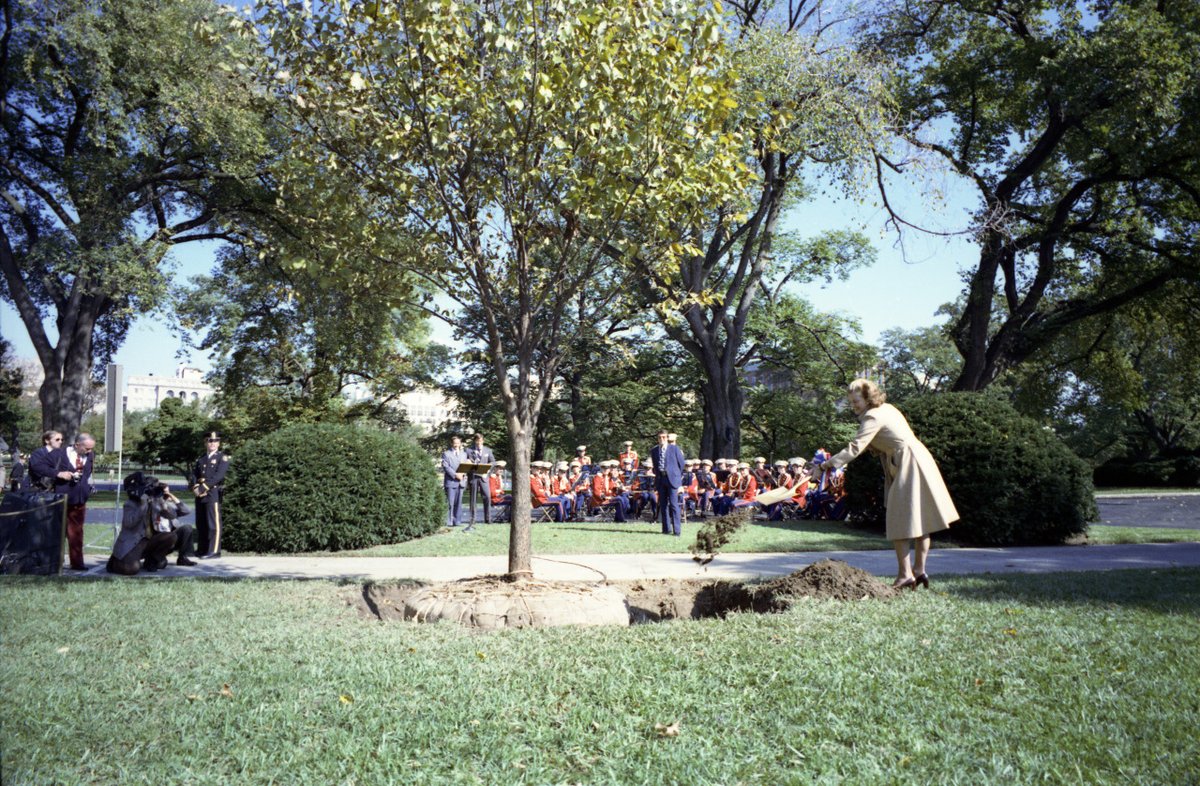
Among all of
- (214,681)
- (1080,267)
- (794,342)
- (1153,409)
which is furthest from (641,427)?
(214,681)

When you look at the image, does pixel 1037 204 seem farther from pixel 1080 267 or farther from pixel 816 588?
pixel 816 588

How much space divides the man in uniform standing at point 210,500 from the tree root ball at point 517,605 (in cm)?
596

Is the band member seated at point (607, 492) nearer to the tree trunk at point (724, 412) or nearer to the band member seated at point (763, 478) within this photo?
the band member seated at point (763, 478)

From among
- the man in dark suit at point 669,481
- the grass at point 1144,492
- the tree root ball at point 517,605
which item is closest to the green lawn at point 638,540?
the man in dark suit at point 669,481

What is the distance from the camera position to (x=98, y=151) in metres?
22.5

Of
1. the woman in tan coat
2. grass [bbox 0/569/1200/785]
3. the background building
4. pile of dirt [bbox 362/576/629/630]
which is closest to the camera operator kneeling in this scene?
grass [bbox 0/569/1200/785]

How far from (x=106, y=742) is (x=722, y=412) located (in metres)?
22.7

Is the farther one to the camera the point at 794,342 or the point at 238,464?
the point at 794,342

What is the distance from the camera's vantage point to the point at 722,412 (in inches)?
1013

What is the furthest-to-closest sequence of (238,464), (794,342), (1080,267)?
(794,342)
(1080,267)
(238,464)

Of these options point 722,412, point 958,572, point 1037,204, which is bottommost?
point 958,572

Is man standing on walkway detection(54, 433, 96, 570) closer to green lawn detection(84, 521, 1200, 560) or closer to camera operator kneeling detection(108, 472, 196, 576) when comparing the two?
camera operator kneeling detection(108, 472, 196, 576)

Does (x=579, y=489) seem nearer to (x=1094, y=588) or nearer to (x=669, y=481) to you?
(x=669, y=481)

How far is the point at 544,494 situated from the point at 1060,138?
1663cm
